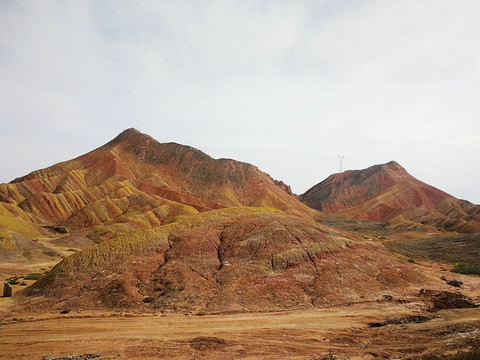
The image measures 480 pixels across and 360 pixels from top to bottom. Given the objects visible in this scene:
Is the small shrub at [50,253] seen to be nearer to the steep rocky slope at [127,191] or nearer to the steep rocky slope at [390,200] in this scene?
the steep rocky slope at [127,191]

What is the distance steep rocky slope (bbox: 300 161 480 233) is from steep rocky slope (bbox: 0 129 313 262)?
39032mm

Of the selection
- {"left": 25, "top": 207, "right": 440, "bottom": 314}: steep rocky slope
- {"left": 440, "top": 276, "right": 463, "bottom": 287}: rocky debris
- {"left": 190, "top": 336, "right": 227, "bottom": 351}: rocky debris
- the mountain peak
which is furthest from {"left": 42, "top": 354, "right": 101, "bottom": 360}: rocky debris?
the mountain peak

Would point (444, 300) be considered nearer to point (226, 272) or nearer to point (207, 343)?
point (226, 272)

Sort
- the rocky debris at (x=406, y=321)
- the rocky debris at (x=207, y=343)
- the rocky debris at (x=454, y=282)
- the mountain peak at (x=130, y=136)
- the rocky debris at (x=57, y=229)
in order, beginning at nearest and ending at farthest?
the rocky debris at (x=207, y=343), the rocky debris at (x=406, y=321), the rocky debris at (x=454, y=282), the rocky debris at (x=57, y=229), the mountain peak at (x=130, y=136)

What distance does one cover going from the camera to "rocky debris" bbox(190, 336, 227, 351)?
15.9 metres

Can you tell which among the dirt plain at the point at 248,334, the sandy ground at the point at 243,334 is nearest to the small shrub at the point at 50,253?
the dirt plain at the point at 248,334

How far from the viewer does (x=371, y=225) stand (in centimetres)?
11856

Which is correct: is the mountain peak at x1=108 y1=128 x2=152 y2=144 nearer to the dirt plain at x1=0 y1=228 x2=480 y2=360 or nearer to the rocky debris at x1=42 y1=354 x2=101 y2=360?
the dirt plain at x1=0 y1=228 x2=480 y2=360

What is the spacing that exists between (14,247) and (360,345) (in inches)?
2099

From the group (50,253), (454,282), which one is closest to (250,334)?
(454,282)

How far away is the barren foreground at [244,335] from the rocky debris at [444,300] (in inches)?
103

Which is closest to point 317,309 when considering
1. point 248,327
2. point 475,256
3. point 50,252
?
point 248,327

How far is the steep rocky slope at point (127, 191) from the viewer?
81312 mm

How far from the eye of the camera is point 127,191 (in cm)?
10650
